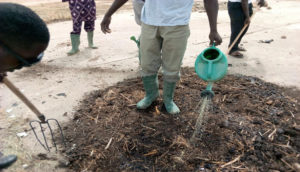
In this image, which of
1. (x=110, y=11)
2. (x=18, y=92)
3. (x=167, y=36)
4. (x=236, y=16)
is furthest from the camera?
(x=236, y=16)

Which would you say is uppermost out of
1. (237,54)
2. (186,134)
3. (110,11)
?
(110,11)

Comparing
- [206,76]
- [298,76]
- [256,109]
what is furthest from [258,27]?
[206,76]

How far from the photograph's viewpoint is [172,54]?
2510mm

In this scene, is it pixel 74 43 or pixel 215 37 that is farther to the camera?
pixel 74 43

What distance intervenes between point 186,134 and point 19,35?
1.71 meters

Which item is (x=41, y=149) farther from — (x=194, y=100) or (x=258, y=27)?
(x=258, y=27)

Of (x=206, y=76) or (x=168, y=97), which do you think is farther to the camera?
(x=168, y=97)

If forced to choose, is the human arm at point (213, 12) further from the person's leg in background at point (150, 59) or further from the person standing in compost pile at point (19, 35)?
the person standing in compost pile at point (19, 35)

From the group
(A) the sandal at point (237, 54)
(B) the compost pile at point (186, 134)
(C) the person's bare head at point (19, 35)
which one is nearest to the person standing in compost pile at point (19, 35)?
(C) the person's bare head at point (19, 35)

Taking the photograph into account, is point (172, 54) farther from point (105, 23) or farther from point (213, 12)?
point (105, 23)

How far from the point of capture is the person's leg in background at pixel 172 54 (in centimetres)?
241

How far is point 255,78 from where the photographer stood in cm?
369

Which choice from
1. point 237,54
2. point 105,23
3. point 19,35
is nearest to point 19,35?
point 19,35

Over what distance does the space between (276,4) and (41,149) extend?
8.78 meters
